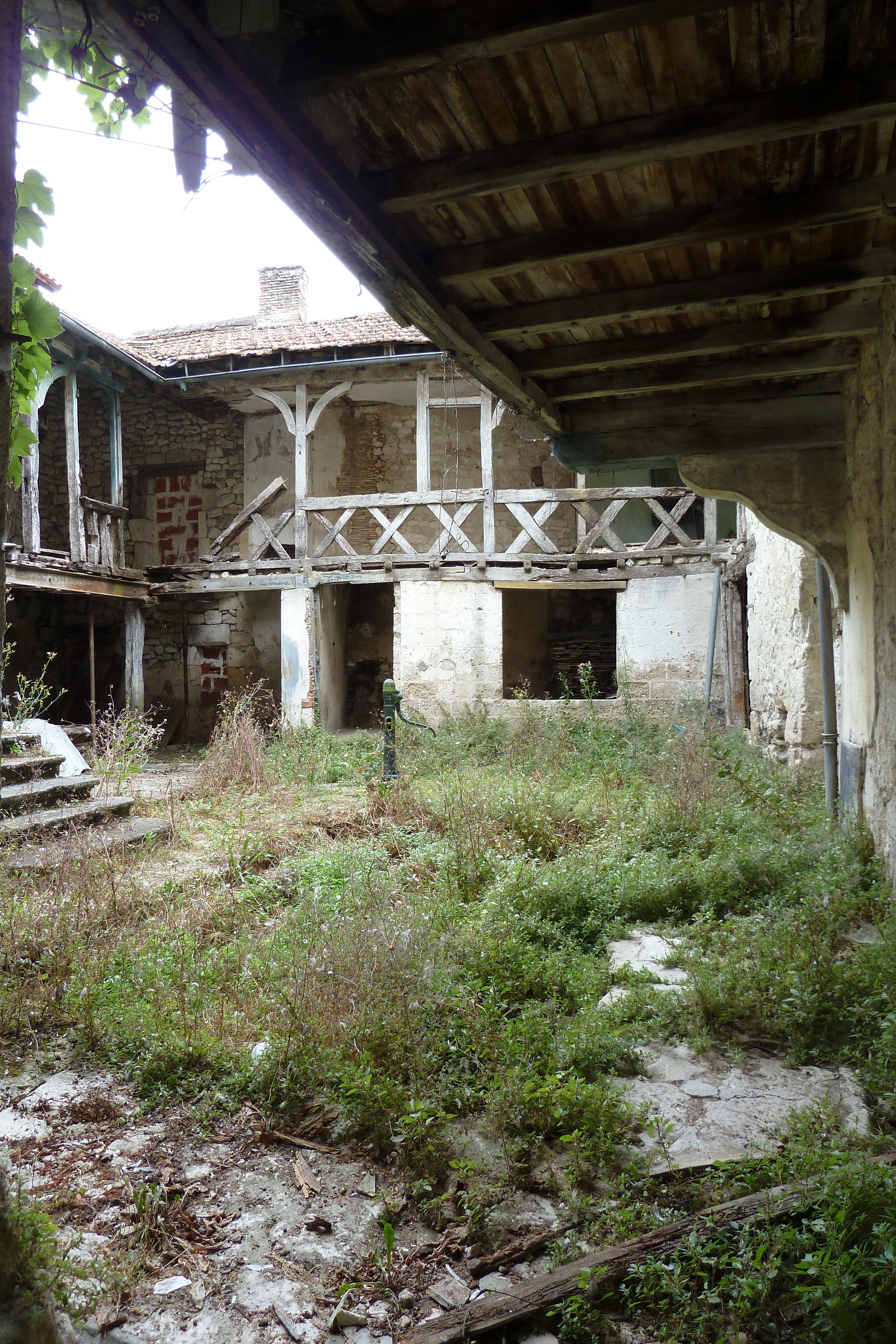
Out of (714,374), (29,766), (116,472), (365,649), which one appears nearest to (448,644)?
(365,649)

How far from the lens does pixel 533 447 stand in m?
13.8

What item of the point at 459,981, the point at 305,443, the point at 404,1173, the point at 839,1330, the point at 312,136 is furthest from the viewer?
the point at 305,443

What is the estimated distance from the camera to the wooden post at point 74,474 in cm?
1066

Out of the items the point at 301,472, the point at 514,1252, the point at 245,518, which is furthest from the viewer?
the point at 245,518

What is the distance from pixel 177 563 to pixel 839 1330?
13.6 m

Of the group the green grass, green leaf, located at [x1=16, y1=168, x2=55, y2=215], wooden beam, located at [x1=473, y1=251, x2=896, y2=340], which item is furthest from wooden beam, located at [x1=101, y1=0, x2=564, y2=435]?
the green grass

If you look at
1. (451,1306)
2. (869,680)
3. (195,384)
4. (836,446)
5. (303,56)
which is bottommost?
(451,1306)

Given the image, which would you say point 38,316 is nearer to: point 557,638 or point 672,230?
point 672,230

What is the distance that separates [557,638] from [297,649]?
488 centimetres

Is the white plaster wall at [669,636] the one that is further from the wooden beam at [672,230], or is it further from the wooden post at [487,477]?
the wooden beam at [672,230]

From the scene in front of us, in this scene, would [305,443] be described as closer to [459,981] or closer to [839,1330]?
[459,981]

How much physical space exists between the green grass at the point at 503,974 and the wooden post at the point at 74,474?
6.31 metres

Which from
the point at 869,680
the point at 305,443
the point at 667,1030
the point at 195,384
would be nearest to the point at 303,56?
the point at 667,1030

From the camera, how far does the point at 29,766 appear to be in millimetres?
6367
